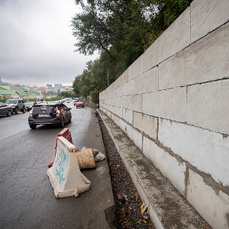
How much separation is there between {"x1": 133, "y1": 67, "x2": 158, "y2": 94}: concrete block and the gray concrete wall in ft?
0.51

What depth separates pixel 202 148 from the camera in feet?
5.77

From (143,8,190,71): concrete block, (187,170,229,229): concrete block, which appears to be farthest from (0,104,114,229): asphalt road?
(143,8,190,71): concrete block

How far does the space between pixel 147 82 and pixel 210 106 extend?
2.14m

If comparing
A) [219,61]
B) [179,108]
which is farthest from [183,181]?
[219,61]

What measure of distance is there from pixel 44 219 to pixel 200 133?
2361mm

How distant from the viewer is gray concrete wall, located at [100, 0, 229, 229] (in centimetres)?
148

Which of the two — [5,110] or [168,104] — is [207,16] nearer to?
[168,104]

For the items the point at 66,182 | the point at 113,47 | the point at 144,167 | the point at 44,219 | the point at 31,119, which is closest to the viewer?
the point at 44,219

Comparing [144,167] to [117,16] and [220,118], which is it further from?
[117,16]

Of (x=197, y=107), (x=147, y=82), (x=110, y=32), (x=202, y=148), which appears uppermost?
(x=110, y=32)

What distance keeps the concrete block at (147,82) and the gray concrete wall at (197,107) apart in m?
0.16

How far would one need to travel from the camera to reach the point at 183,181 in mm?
2148

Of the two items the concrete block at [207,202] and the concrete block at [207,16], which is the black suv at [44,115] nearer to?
the concrete block at [207,202]

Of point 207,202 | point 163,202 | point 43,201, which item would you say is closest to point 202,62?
point 207,202
